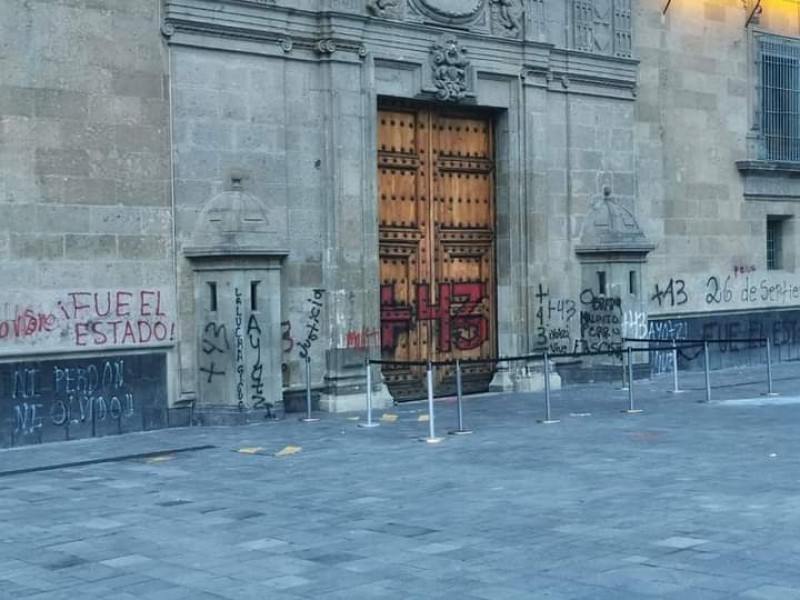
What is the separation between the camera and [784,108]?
2717 cm

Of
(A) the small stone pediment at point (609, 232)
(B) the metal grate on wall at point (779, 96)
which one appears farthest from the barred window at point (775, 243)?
(A) the small stone pediment at point (609, 232)

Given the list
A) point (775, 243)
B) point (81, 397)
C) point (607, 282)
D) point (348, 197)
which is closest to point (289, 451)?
point (81, 397)

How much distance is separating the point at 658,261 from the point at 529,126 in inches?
188

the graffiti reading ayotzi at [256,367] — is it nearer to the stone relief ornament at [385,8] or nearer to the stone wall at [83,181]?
the stone wall at [83,181]

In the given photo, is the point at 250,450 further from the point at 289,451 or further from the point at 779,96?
the point at 779,96

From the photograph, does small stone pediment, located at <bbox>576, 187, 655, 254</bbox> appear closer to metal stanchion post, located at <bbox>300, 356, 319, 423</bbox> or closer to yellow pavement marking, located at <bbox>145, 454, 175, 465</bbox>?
metal stanchion post, located at <bbox>300, 356, 319, 423</bbox>

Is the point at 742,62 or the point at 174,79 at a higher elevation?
the point at 742,62

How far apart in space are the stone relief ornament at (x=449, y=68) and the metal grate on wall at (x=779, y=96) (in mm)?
9437

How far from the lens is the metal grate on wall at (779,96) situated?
26719mm

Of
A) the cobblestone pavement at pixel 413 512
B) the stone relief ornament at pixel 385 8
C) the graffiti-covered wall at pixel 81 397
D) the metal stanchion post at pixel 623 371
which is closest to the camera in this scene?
the cobblestone pavement at pixel 413 512

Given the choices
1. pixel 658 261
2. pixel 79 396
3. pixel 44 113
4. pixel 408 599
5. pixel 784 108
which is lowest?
pixel 408 599

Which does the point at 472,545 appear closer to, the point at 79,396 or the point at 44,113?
the point at 79,396

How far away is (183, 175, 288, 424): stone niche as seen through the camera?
16.5m

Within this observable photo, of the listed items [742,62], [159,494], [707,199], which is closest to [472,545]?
[159,494]
